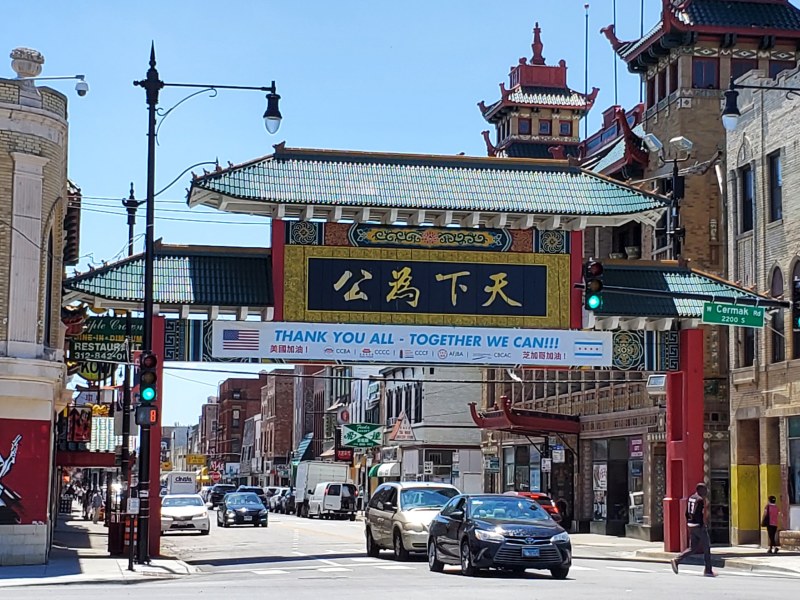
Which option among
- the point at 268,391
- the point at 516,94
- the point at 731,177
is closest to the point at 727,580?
the point at 731,177

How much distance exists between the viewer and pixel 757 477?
38719mm

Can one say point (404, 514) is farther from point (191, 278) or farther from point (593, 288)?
point (191, 278)

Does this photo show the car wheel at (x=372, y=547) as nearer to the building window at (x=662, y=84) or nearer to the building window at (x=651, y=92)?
the building window at (x=662, y=84)

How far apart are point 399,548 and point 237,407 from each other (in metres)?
135

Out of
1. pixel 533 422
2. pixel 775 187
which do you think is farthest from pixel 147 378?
pixel 533 422

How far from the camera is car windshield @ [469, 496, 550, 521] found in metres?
23.2

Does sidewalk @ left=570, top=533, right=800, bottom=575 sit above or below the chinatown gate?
below

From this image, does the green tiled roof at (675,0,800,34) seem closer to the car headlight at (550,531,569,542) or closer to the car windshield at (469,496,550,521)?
the car windshield at (469,496,550,521)

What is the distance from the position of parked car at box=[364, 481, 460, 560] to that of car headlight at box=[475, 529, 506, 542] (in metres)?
5.25

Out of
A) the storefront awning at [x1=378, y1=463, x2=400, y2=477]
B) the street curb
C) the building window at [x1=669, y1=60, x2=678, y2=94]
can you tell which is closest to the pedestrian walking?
the storefront awning at [x1=378, y1=463, x2=400, y2=477]

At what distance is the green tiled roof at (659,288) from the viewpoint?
33.0 m

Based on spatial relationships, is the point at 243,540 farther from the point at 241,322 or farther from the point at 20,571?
the point at 20,571

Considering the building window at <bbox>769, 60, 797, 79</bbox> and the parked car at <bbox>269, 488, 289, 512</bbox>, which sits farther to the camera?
the parked car at <bbox>269, 488, 289, 512</bbox>

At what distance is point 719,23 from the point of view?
46344 mm
